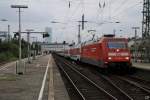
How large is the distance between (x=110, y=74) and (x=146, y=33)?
99.5 ft

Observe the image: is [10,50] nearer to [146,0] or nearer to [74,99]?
[146,0]

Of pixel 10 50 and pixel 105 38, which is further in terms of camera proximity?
pixel 10 50

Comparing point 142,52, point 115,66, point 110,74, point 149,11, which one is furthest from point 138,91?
point 149,11

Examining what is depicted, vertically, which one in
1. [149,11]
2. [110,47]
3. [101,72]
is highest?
[149,11]

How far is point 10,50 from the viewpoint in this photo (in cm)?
9712

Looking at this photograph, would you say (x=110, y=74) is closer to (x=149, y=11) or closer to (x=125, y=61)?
(x=125, y=61)

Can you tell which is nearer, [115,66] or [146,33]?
[115,66]

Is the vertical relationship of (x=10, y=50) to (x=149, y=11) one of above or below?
below

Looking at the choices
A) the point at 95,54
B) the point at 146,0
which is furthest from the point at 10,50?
the point at 95,54

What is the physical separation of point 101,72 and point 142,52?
23126 millimetres

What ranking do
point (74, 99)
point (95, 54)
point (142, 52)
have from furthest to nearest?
point (142, 52) → point (95, 54) → point (74, 99)

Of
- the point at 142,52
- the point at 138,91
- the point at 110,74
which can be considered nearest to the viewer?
the point at 138,91

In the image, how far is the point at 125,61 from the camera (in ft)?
105

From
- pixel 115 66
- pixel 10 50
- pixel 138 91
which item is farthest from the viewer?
pixel 10 50
